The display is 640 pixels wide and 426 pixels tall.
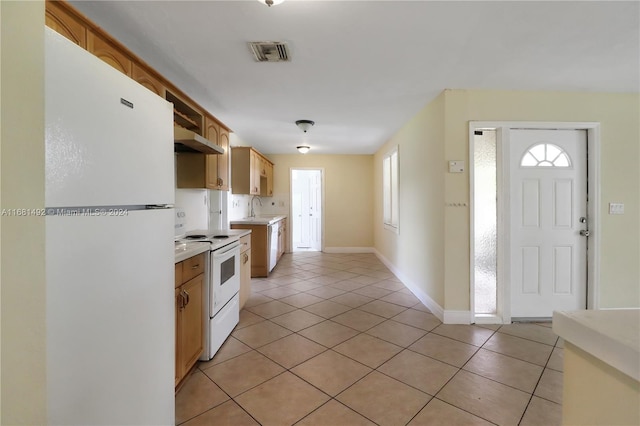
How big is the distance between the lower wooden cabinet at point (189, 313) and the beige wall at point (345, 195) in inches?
180

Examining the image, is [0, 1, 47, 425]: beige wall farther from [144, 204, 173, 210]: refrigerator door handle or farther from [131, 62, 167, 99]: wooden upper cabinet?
[131, 62, 167, 99]: wooden upper cabinet

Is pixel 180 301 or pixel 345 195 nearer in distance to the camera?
pixel 180 301

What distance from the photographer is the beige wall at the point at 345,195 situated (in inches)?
255

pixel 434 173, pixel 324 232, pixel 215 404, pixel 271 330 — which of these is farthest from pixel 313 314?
pixel 324 232

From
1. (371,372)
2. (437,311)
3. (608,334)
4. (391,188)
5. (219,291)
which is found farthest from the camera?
(391,188)

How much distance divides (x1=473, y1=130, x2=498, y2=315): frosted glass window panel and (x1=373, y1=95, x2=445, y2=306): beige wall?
0.35 metres

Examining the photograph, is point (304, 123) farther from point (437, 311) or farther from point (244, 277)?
point (437, 311)

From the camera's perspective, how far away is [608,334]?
0.55 meters

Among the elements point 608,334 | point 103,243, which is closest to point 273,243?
point 103,243

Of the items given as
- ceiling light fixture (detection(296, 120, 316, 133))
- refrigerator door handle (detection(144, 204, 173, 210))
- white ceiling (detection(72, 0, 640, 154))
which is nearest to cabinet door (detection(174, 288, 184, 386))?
refrigerator door handle (detection(144, 204, 173, 210))

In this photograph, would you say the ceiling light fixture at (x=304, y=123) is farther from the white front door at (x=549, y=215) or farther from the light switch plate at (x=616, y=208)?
the light switch plate at (x=616, y=208)

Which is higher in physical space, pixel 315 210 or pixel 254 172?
pixel 254 172

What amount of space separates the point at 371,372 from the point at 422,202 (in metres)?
2.10

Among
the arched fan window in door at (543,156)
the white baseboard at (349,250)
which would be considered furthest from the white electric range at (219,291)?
the white baseboard at (349,250)
